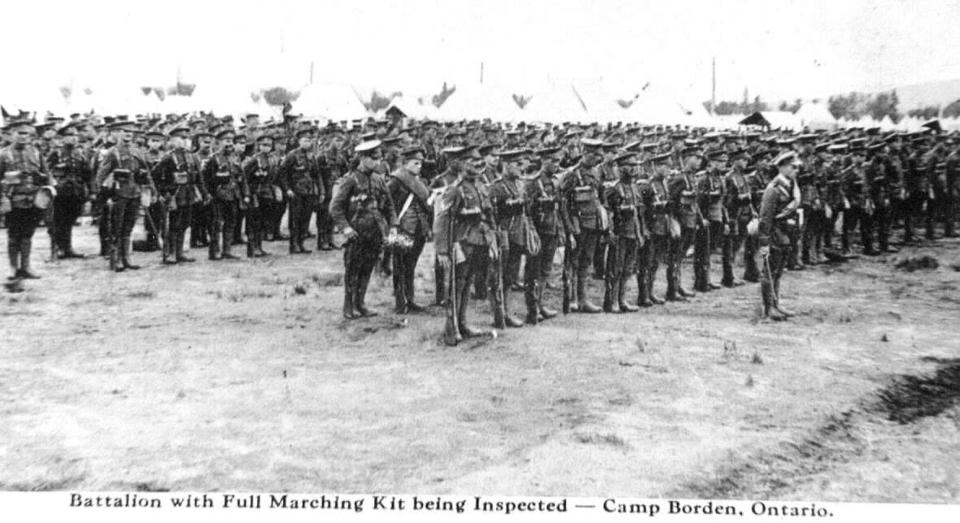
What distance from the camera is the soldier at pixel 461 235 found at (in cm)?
755

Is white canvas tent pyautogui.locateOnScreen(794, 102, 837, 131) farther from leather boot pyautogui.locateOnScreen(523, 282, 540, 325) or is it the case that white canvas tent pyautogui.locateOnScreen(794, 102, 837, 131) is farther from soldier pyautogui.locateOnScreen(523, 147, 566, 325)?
leather boot pyautogui.locateOnScreen(523, 282, 540, 325)

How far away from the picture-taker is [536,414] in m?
5.88

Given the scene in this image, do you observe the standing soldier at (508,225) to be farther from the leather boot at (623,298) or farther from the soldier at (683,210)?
the soldier at (683,210)

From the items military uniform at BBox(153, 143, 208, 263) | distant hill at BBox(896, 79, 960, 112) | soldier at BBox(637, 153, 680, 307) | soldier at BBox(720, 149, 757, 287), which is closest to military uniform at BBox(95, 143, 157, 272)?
military uniform at BBox(153, 143, 208, 263)

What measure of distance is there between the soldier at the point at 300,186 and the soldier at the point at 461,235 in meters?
5.30

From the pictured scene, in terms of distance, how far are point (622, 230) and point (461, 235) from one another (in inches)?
88.8

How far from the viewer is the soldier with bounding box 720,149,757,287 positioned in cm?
1077

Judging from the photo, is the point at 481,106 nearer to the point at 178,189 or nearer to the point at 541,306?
the point at 178,189

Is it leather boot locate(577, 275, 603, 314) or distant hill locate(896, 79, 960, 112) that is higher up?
distant hill locate(896, 79, 960, 112)

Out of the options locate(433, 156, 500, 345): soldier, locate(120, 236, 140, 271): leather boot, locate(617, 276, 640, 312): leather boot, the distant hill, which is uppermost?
the distant hill

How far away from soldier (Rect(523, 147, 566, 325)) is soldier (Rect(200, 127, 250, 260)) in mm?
4828

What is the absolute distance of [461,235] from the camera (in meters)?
7.64

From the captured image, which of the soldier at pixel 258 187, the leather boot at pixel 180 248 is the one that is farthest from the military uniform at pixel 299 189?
the leather boot at pixel 180 248

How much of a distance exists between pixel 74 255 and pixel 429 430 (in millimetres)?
8093
